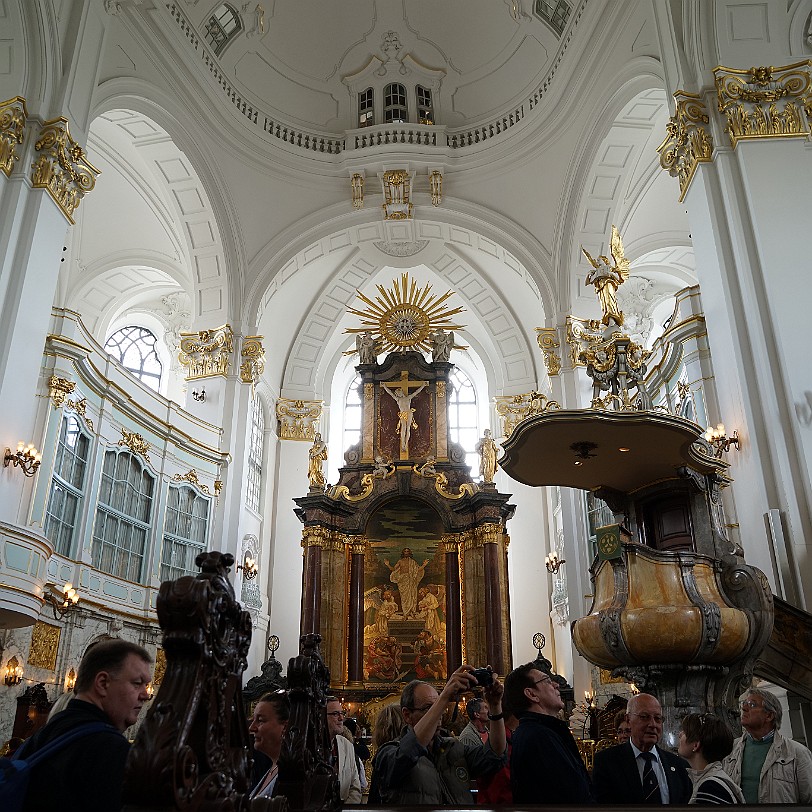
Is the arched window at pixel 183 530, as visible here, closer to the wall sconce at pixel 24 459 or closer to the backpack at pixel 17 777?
the wall sconce at pixel 24 459

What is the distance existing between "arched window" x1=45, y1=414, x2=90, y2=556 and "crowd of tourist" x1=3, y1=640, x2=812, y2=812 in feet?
26.2

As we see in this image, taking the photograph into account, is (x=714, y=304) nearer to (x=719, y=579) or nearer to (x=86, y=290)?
(x=719, y=579)

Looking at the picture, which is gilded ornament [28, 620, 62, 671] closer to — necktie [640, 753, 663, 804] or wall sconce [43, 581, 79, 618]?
wall sconce [43, 581, 79, 618]

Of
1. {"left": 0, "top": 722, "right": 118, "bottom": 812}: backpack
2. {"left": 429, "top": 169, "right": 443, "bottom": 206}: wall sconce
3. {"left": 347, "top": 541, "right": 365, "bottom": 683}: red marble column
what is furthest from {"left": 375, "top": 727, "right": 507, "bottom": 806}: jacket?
{"left": 429, "top": 169, "right": 443, "bottom": 206}: wall sconce

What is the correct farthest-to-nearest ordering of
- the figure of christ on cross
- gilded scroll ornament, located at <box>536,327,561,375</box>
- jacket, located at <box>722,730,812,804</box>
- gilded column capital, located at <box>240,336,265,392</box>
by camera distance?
the figure of christ on cross, gilded column capital, located at <box>240,336,265,392</box>, gilded scroll ornament, located at <box>536,327,561,375</box>, jacket, located at <box>722,730,812,804</box>

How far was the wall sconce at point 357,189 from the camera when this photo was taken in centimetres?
1786

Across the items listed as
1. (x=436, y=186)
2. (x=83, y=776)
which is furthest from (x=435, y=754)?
(x=436, y=186)

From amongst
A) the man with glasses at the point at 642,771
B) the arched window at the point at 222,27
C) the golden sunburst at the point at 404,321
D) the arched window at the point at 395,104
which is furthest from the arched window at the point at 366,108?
the man with glasses at the point at 642,771

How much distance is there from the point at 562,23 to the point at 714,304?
9059 mm

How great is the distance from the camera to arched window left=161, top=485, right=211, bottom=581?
1430 centimetres

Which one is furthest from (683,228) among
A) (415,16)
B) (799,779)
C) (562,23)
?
(799,779)

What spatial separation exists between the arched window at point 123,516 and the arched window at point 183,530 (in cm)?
59

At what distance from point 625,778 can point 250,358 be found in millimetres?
13890

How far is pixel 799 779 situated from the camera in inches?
161
